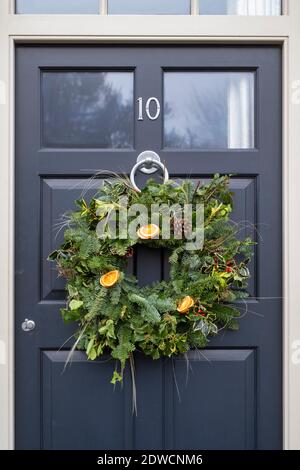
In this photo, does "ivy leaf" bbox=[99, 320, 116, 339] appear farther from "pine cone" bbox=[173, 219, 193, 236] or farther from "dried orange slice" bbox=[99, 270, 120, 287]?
"pine cone" bbox=[173, 219, 193, 236]

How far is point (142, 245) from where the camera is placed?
1734 mm

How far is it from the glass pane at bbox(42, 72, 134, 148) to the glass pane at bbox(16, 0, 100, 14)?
0.23 metres

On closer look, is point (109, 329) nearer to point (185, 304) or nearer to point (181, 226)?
point (185, 304)

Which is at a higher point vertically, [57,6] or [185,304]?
[57,6]

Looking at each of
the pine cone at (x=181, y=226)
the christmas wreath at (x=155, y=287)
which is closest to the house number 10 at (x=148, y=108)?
the christmas wreath at (x=155, y=287)

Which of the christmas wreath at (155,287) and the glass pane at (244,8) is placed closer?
the christmas wreath at (155,287)

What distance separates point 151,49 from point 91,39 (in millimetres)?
228

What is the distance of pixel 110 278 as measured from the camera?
5.12ft

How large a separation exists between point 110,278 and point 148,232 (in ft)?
0.66

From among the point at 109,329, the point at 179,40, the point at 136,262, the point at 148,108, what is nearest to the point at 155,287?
the point at 136,262

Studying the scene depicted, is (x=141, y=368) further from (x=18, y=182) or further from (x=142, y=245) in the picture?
(x=18, y=182)

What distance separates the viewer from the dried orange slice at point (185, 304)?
5.13 feet

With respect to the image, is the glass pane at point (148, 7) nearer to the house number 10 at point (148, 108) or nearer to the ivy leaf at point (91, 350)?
the house number 10 at point (148, 108)

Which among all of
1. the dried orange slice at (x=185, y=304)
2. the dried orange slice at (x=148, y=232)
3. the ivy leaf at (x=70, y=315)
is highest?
the dried orange slice at (x=148, y=232)
